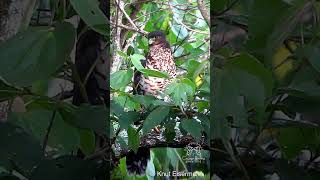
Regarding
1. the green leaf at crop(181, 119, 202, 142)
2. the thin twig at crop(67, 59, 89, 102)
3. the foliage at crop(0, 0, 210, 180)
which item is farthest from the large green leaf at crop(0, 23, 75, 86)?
the green leaf at crop(181, 119, 202, 142)

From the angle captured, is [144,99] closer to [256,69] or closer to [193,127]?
[193,127]

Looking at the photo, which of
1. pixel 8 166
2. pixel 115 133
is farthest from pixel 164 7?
pixel 8 166

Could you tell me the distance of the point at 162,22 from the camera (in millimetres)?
581

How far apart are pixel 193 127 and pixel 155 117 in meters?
0.05

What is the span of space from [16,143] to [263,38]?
0.24m

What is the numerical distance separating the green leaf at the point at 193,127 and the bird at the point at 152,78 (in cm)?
4

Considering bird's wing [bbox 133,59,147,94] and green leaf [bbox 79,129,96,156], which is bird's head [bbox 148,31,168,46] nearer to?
bird's wing [bbox 133,59,147,94]

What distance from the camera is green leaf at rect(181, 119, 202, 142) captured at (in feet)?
1.77

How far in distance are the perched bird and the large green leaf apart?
164mm

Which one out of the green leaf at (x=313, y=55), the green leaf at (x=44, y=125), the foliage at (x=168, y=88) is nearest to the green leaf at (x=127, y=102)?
the foliage at (x=168, y=88)

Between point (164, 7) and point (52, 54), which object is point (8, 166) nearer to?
point (52, 54)

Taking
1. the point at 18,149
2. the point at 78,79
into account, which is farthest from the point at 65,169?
the point at 78,79

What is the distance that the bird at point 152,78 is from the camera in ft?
1.78

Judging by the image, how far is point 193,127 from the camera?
545mm
